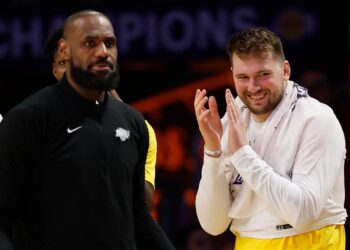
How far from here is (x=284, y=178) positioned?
12.7ft

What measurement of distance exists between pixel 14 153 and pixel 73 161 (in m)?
0.21

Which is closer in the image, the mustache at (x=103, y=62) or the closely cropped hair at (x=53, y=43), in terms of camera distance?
the mustache at (x=103, y=62)

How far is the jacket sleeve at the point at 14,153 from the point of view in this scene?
313 centimetres

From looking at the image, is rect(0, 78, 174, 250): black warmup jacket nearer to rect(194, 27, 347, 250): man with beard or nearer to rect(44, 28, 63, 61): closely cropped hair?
rect(194, 27, 347, 250): man with beard

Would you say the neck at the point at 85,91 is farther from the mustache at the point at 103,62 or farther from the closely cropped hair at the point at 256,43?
the closely cropped hair at the point at 256,43

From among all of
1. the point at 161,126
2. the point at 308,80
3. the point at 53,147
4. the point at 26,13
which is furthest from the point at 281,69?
the point at 26,13

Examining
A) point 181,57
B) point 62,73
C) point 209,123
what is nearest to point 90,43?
point 209,123

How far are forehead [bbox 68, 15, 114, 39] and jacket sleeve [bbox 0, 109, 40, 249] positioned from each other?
360 millimetres

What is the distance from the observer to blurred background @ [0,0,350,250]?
688 centimetres

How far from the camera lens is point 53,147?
3.20 m

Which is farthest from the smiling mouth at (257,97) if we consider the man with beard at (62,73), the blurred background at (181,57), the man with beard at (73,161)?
the blurred background at (181,57)

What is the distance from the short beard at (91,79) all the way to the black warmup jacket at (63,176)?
64mm

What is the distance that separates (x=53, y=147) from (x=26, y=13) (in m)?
A: 4.42

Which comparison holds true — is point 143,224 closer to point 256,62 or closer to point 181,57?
point 256,62
